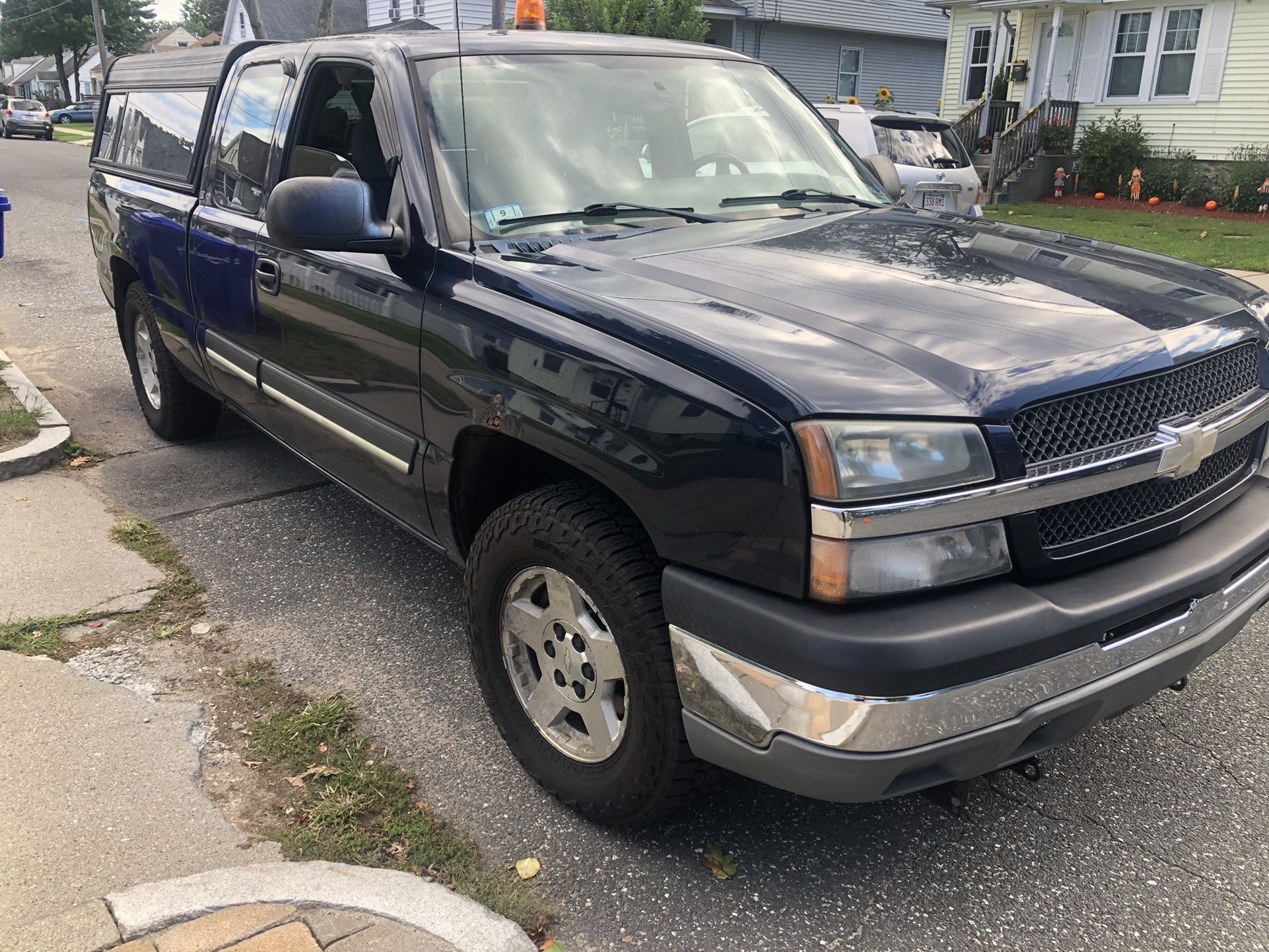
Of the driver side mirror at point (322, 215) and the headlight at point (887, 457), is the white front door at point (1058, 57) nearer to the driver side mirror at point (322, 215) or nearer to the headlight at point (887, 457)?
the driver side mirror at point (322, 215)

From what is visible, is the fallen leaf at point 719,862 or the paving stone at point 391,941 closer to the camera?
the paving stone at point 391,941

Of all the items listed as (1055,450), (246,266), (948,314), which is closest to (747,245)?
(948,314)

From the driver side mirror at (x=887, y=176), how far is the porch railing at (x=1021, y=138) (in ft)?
52.7

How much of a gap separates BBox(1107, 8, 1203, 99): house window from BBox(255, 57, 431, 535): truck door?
1931cm

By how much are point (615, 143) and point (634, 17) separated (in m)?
18.6

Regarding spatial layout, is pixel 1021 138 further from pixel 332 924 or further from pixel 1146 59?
pixel 332 924

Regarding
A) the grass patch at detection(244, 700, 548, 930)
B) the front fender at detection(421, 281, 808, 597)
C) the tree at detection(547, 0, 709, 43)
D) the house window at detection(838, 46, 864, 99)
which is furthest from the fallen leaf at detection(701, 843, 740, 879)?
the house window at detection(838, 46, 864, 99)

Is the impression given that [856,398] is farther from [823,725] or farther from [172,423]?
[172,423]

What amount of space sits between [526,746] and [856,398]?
4.51 ft

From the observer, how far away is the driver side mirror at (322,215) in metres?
2.81

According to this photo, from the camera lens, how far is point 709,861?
2.58 meters

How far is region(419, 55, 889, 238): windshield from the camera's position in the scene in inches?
120

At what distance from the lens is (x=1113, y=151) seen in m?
18.8

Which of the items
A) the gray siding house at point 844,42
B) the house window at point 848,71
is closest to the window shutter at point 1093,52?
the gray siding house at point 844,42
